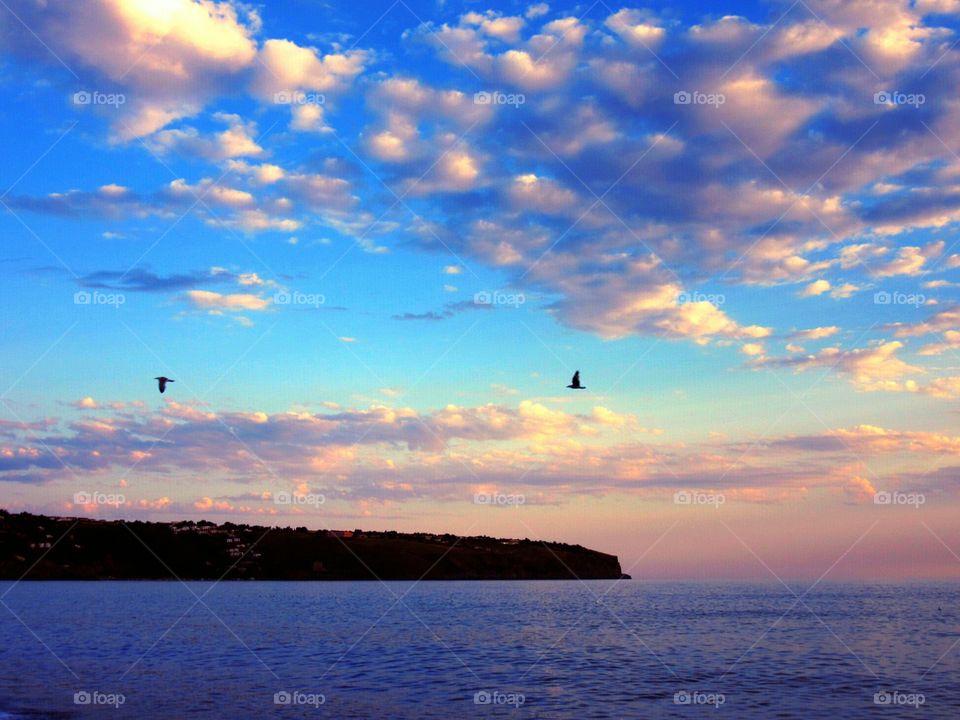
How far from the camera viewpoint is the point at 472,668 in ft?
197

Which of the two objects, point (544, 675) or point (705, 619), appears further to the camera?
point (705, 619)

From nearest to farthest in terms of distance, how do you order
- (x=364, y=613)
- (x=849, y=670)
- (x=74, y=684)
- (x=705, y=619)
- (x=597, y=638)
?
(x=74, y=684) → (x=849, y=670) → (x=597, y=638) → (x=705, y=619) → (x=364, y=613)

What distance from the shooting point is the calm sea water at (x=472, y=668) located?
4422 cm

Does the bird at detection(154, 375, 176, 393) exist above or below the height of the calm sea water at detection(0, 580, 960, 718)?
above

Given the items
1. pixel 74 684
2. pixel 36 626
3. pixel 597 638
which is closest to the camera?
pixel 74 684

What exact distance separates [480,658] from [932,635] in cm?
5373

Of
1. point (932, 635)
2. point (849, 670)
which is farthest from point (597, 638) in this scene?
point (932, 635)

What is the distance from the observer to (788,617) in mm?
125000

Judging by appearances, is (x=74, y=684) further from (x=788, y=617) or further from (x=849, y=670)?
(x=788, y=617)

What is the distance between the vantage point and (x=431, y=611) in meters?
136

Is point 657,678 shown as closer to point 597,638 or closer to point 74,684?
point 597,638

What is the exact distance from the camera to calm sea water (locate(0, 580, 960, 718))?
44.2 m

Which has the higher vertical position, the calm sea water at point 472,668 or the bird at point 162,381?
the bird at point 162,381

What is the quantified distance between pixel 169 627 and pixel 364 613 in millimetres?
36299
